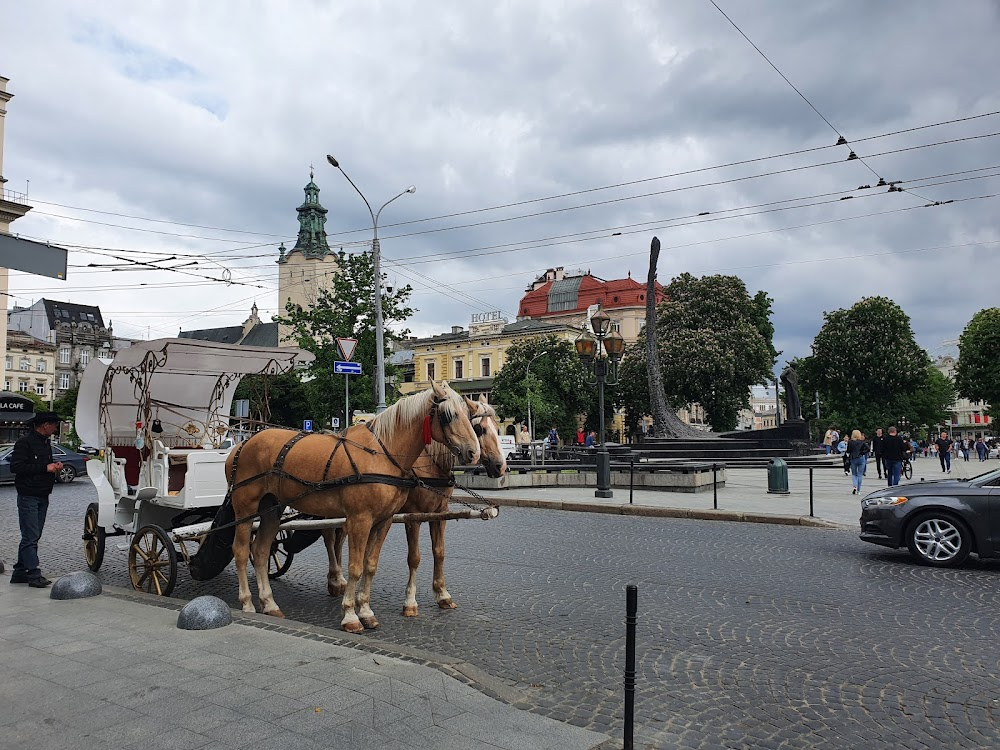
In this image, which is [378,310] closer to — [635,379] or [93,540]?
[93,540]

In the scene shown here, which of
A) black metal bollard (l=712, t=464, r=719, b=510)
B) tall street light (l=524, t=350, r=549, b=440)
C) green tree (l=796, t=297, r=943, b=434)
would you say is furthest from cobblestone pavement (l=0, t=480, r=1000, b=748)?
green tree (l=796, t=297, r=943, b=434)

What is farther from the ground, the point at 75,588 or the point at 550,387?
the point at 550,387

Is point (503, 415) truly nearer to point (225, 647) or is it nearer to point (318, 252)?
point (318, 252)

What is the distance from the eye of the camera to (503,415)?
63406 millimetres

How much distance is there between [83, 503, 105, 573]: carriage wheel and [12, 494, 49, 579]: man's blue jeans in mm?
767

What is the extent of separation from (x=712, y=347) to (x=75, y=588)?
152 feet

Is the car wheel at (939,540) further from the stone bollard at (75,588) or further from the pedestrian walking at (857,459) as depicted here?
the pedestrian walking at (857,459)

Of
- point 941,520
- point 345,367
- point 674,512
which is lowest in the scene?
point 674,512

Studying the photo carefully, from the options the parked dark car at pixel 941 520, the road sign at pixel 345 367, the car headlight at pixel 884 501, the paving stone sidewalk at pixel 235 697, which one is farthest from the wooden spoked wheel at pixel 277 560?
the road sign at pixel 345 367

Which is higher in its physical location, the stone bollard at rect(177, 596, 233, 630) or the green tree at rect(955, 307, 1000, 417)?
the green tree at rect(955, 307, 1000, 417)

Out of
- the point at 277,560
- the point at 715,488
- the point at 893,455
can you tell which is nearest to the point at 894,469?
the point at 893,455

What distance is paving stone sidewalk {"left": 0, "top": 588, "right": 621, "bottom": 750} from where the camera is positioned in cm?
371

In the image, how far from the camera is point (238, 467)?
23.1 feet

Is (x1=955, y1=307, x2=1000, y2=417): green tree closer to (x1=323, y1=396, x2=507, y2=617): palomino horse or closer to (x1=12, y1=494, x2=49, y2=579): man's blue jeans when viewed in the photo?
(x1=323, y1=396, x2=507, y2=617): palomino horse
